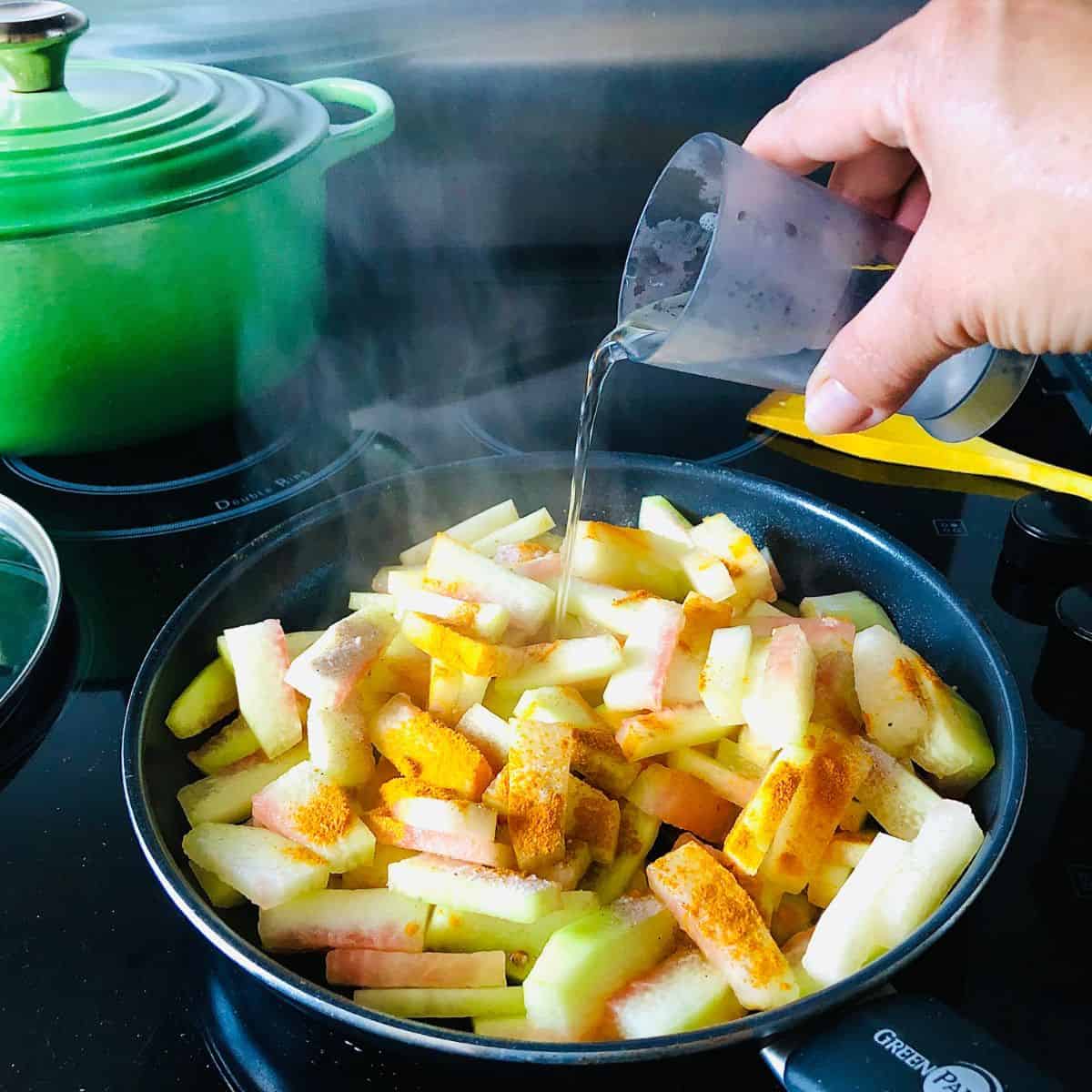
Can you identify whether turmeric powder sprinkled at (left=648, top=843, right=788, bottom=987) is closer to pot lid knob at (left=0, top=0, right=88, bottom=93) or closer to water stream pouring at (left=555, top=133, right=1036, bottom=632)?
water stream pouring at (left=555, top=133, right=1036, bottom=632)

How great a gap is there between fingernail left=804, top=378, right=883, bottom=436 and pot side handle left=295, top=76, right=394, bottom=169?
0.77m

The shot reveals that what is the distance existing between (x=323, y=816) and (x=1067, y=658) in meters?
0.85

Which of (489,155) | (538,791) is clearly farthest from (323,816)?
(489,155)

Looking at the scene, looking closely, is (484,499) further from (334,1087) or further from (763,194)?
(334,1087)

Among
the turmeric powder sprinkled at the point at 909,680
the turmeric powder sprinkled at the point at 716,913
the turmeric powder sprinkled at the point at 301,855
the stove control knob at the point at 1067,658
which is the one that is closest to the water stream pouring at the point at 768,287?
the turmeric powder sprinkled at the point at 909,680

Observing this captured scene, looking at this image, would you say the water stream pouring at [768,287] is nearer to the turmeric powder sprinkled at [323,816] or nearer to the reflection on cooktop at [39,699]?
the turmeric powder sprinkled at [323,816]

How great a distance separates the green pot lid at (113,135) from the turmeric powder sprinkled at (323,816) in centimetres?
66

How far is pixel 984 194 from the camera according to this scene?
0.82m

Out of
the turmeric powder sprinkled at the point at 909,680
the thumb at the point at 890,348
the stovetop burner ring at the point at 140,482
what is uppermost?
the thumb at the point at 890,348

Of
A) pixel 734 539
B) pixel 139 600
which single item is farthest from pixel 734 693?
pixel 139 600

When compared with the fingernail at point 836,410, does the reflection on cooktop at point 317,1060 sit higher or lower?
lower

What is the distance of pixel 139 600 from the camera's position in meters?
1.34

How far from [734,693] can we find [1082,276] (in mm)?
490

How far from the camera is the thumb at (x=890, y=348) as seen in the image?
850mm
